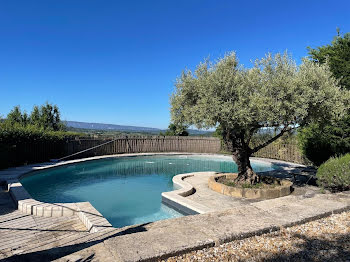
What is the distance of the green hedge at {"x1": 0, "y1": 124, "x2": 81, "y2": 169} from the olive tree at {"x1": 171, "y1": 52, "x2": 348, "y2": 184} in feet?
26.4

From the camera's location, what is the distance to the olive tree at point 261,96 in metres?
5.78

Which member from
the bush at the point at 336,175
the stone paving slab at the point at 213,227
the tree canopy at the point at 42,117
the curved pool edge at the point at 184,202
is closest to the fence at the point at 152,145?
the tree canopy at the point at 42,117

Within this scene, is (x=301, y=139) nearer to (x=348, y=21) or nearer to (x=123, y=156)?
(x=348, y=21)

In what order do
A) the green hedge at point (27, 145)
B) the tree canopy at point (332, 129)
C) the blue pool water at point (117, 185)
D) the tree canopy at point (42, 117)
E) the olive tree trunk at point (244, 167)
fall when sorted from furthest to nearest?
the tree canopy at point (42, 117) → the green hedge at point (27, 145) → the tree canopy at point (332, 129) → the olive tree trunk at point (244, 167) → the blue pool water at point (117, 185)

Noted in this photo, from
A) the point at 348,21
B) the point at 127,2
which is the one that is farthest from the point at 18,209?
the point at 348,21

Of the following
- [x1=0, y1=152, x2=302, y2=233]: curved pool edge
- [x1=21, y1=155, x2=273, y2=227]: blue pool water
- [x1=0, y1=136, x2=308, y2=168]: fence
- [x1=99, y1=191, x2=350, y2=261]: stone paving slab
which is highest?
[x1=0, y1=136, x2=308, y2=168]: fence

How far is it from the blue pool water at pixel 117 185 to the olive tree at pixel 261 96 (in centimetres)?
266

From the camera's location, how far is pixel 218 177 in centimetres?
803

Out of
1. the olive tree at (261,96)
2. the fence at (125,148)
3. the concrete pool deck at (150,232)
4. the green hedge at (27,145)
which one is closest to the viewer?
the concrete pool deck at (150,232)

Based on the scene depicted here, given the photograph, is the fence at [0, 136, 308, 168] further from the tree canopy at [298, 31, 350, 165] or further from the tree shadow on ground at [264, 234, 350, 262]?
the tree shadow on ground at [264, 234, 350, 262]

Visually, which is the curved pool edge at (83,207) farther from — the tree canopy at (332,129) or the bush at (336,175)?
the tree canopy at (332,129)

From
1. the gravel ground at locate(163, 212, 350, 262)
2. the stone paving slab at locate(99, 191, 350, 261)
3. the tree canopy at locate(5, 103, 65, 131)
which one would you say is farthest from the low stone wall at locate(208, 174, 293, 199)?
the tree canopy at locate(5, 103, 65, 131)

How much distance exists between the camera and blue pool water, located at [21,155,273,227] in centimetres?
605

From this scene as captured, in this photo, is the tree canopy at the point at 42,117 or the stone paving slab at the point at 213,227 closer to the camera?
the stone paving slab at the point at 213,227
